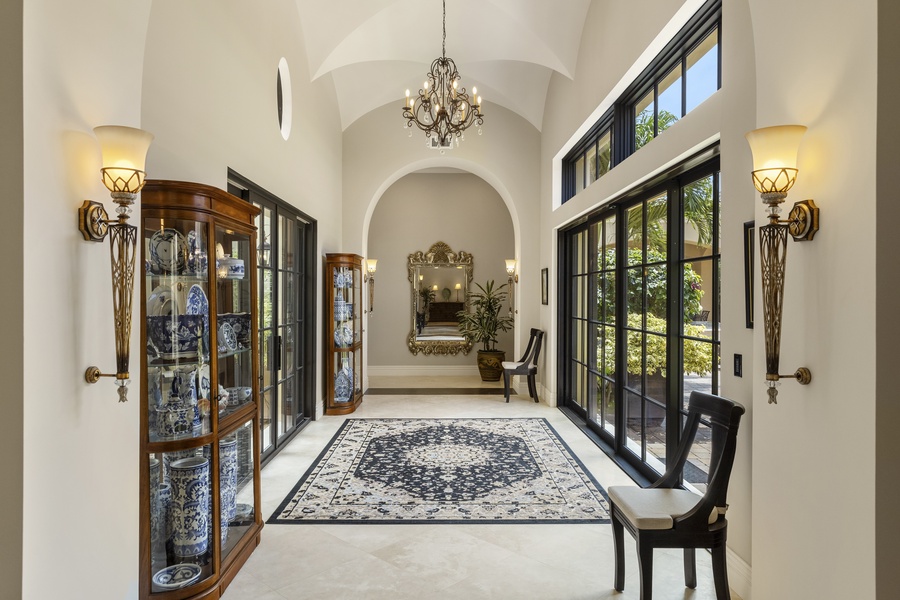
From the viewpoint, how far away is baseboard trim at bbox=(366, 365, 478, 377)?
10008 millimetres

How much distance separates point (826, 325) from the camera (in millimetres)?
1750

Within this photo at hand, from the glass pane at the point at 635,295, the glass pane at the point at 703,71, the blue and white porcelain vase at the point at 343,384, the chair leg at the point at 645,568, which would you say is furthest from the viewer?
the blue and white porcelain vase at the point at 343,384

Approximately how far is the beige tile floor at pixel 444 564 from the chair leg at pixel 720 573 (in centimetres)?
32

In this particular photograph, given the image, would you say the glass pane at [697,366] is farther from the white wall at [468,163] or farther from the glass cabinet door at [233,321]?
the white wall at [468,163]

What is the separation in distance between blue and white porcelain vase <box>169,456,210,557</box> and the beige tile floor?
32 centimetres

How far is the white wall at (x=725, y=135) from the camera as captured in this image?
2.57 meters

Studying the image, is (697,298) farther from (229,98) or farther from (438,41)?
(438,41)

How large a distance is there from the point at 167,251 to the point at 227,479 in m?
1.29

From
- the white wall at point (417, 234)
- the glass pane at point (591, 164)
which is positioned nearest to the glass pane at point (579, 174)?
the glass pane at point (591, 164)

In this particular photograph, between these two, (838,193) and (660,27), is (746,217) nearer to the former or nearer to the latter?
(838,193)

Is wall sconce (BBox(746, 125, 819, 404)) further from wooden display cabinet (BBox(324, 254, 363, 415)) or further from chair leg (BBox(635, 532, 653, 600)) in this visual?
wooden display cabinet (BBox(324, 254, 363, 415))

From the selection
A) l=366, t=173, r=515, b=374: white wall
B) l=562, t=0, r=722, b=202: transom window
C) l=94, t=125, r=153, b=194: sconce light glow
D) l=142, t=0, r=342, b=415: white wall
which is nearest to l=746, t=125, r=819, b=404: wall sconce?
l=562, t=0, r=722, b=202: transom window

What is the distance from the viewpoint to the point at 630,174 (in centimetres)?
418

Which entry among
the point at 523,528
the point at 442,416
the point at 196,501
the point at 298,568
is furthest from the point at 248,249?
the point at 442,416
